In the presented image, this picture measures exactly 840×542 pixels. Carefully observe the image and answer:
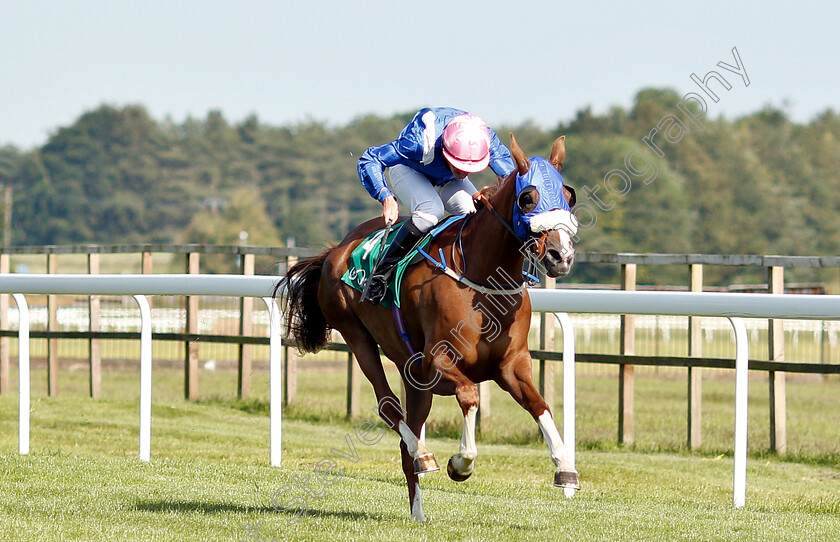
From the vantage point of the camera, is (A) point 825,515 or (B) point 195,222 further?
(B) point 195,222

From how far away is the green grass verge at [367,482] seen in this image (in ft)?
15.2

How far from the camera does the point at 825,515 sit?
17.8 ft

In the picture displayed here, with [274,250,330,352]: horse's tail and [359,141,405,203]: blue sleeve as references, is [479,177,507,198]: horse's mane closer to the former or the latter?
[359,141,405,203]: blue sleeve

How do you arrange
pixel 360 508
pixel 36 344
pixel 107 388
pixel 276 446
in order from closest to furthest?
pixel 360 508 < pixel 276 446 < pixel 107 388 < pixel 36 344

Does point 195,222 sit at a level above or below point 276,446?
above

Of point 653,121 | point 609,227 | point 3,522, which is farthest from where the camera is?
point 653,121

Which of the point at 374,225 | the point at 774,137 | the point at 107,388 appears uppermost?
the point at 774,137

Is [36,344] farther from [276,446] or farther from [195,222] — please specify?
[195,222]

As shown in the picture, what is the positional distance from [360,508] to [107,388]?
1030 cm

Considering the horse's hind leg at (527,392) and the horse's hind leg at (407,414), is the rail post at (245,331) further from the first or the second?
the horse's hind leg at (527,392)

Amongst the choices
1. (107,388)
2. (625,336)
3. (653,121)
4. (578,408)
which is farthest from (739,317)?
(653,121)

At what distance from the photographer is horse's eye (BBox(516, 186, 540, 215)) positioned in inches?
166

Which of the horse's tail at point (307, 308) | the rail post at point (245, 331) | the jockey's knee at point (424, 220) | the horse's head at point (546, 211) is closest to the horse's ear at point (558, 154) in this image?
the horse's head at point (546, 211)

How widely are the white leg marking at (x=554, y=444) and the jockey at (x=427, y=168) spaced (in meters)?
1.01
